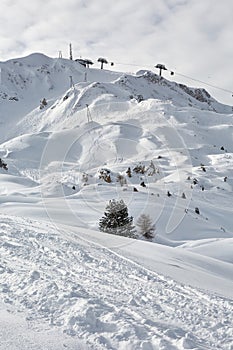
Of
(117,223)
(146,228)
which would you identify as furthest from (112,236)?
(146,228)

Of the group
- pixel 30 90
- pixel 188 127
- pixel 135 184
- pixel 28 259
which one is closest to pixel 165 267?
pixel 28 259

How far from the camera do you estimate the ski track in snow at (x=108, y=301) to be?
422cm

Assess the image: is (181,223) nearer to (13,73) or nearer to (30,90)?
(30,90)

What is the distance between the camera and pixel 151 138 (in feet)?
106

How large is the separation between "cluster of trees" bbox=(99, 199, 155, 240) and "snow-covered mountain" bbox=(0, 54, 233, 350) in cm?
55

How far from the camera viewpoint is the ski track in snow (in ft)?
13.9

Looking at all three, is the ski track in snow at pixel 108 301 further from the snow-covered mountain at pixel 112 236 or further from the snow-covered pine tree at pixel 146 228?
the snow-covered pine tree at pixel 146 228

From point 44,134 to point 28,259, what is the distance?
101 feet

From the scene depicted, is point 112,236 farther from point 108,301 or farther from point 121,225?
point 108,301

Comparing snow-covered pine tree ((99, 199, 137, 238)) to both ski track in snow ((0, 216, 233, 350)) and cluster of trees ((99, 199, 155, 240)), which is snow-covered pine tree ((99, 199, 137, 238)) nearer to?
cluster of trees ((99, 199, 155, 240))

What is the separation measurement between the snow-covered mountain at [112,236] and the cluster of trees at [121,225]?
21.5 inches


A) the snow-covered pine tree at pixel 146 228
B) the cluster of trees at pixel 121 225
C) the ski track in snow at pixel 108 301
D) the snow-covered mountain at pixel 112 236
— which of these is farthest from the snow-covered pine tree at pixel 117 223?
the ski track in snow at pixel 108 301


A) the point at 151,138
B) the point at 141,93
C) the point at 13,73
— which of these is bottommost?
the point at 151,138

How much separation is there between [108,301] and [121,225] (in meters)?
7.64
